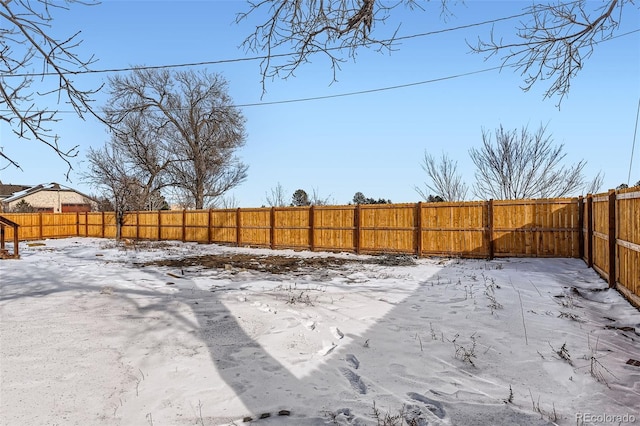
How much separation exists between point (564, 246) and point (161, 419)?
11.7m

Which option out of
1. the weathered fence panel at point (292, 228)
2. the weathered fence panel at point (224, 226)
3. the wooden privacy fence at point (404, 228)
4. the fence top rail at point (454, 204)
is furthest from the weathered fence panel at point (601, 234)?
the weathered fence panel at point (224, 226)

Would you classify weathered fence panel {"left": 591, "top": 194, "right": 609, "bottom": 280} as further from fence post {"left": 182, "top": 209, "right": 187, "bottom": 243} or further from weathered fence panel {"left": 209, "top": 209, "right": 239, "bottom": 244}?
fence post {"left": 182, "top": 209, "right": 187, "bottom": 243}

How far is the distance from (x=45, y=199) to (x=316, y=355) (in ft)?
160

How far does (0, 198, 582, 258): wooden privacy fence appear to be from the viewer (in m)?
11.0

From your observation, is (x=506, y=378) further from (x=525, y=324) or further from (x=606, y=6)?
(x=606, y=6)

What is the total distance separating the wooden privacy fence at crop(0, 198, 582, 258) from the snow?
4476 mm

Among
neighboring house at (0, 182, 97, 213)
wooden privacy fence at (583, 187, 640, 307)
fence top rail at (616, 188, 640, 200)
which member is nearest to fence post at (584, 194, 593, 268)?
wooden privacy fence at (583, 187, 640, 307)

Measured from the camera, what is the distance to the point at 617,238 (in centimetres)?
639

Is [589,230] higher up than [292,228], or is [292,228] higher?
[589,230]

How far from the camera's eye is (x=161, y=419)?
8.64 ft

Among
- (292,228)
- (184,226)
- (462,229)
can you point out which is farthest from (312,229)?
(184,226)

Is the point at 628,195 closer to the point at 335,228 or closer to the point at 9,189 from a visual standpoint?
the point at 335,228

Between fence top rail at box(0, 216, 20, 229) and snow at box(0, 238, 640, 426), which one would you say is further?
fence top rail at box(0, 216, 20, 229)

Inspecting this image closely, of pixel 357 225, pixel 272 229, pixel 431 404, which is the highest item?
pixel 357 225
